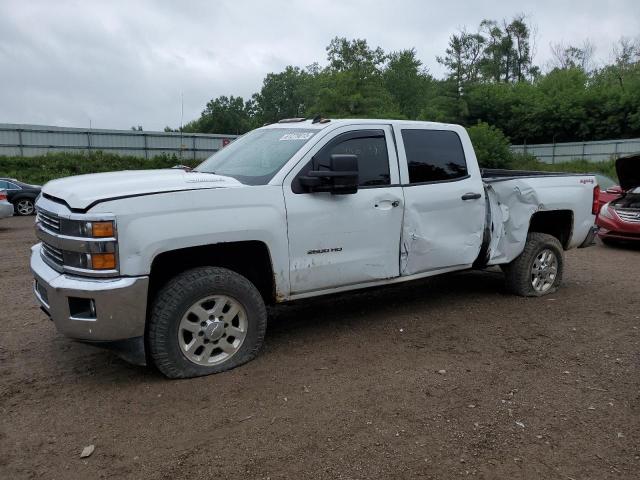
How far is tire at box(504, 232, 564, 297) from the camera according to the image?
20.7 feet

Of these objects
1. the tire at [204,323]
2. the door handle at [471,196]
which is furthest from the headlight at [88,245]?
the door handle at [471,196]

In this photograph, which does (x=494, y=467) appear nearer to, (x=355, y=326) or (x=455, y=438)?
(x=455, y=438)

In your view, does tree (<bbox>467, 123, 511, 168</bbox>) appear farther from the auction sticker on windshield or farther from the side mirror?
the side mirror

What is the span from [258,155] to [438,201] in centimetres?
170

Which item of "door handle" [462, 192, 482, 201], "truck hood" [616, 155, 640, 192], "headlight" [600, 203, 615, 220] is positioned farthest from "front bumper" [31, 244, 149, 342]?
"headlight" [600, 203, 615, 220]

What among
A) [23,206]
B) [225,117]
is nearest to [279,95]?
[225,117]

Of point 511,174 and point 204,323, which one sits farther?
point 511,174

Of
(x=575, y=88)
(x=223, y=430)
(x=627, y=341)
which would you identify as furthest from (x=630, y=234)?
(x=575, y=88)

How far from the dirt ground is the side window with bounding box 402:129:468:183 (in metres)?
1.39

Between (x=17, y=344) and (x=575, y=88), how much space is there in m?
49.5

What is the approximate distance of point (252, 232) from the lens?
4195mm

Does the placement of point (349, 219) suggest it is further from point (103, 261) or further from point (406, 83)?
point (406, 83)

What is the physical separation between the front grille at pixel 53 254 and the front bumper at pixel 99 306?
0.14m

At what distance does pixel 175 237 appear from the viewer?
12.7 ft
